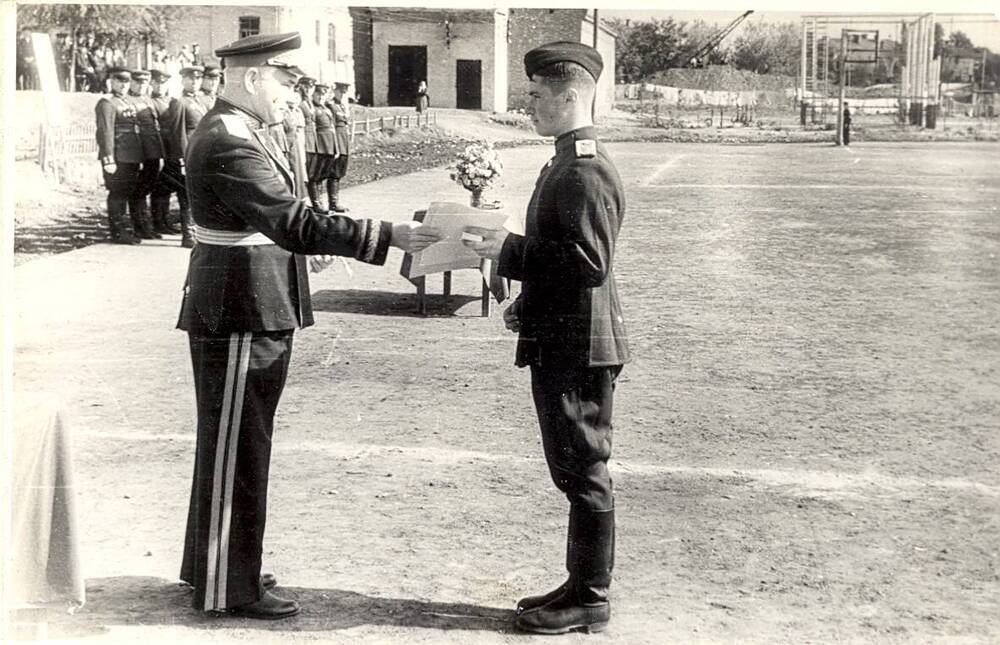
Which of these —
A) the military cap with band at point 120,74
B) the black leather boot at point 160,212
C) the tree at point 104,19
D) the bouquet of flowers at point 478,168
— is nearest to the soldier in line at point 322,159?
the black leather boot at point 160,212

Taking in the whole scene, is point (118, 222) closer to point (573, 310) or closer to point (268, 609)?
point (268, 609)

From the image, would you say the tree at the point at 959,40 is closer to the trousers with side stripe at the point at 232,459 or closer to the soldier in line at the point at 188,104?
the trousers with side stripe at the point at 232,459

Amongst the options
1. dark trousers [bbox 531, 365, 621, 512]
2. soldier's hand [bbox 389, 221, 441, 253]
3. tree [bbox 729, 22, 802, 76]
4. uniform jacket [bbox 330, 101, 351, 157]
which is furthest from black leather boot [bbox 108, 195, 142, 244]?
dark trousers [bbox 531, 365, 621, 512]

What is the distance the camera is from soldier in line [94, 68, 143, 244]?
1096cm

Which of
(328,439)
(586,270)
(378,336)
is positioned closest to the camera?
(586,270)

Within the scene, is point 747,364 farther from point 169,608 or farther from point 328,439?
point 169,608

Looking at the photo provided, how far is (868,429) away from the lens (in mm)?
5527

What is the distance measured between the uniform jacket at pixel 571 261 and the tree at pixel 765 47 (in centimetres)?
173

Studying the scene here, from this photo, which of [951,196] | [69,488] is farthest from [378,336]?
[951,196]

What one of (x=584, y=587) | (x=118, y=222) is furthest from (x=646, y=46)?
(x=118, y=222)

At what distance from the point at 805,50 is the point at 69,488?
3.77 metres

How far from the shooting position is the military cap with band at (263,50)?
132 inches

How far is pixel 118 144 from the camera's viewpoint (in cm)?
1112

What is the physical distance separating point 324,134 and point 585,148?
26.7 feet
